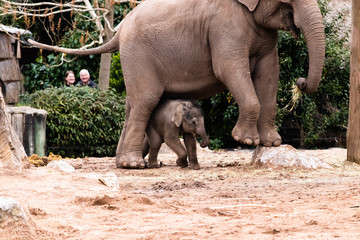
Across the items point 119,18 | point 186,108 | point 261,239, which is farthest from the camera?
point 119,18

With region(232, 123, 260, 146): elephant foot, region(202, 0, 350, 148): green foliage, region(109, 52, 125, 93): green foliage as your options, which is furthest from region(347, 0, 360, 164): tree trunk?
region(109, 52, 125, 93): green foliage

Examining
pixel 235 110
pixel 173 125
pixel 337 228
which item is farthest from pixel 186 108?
pixel 235 110

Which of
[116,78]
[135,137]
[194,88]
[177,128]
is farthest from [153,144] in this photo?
[116,78]

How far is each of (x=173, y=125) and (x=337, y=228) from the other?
5.26 meters

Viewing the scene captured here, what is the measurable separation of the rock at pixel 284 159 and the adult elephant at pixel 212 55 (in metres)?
0.18

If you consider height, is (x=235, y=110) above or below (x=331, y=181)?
below

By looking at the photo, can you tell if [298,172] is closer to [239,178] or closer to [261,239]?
[239,178]

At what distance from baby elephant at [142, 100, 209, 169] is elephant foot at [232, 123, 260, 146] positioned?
0.44 m

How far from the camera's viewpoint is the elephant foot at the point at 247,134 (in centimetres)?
973

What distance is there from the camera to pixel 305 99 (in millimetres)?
16078

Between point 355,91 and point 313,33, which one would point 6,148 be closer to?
point 313,33

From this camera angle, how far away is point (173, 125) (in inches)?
394

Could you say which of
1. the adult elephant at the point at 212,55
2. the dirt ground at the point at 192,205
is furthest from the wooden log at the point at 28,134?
the dirt ground at the point at 192,205

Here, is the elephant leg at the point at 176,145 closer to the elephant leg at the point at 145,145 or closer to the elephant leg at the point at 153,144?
the elephant leg at the point at 153,144
